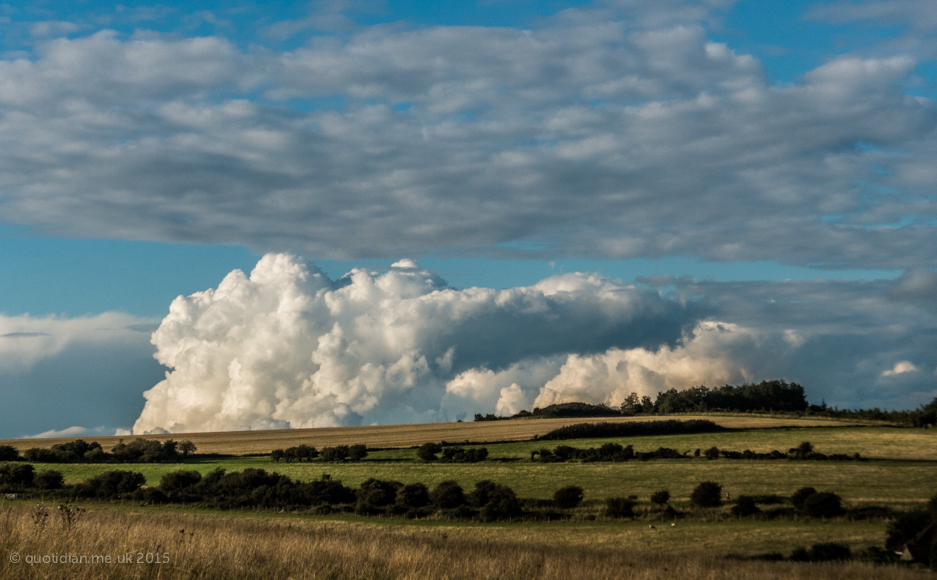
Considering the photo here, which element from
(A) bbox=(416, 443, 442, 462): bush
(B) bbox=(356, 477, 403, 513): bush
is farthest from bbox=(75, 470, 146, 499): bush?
(A) bbox=(416, 443, 442, 462): bush

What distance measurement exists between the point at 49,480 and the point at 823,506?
8664 cm

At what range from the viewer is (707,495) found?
57.0 m

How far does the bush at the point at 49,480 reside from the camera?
83.1 metres

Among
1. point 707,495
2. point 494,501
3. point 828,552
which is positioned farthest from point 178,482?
point 828,552

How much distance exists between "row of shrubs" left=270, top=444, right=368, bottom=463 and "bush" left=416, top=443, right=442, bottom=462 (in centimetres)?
826

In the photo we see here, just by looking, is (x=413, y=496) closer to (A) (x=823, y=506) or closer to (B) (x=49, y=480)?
(A) (x=823, y=506)

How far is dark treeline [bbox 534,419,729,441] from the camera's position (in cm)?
9575

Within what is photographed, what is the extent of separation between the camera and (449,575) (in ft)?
52.1

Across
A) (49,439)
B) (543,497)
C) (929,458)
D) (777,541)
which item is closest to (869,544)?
(777,541)

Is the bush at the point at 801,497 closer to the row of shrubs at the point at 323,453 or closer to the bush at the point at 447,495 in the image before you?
the bush at the point at 447,495

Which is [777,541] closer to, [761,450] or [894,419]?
[761,450]

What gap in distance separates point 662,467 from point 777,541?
27.4 meters

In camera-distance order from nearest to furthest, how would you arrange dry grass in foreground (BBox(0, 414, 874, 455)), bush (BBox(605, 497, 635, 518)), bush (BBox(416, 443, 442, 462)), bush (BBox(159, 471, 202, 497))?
bush (BBox(605, 497, 635, 518)) → bush (BBox(159, 471, 202, 497)) → bush (BBox(416, 443, 442, 462)) → dry grass in foreground (BBox(0, 414, 874, 455))

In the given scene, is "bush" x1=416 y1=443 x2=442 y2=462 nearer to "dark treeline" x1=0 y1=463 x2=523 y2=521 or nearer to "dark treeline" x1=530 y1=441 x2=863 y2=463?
"dark treeline" x1=530 y1=441 x2=863 y2=463
